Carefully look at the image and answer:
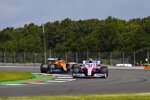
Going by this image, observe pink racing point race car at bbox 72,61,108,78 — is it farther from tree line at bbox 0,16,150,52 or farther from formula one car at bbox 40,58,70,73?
tree line at bbox 0,16,150,52

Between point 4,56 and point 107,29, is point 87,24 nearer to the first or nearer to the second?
point 107,29

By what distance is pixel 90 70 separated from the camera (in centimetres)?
3034

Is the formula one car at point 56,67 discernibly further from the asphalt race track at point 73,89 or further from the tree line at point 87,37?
the tree line at point 87,37

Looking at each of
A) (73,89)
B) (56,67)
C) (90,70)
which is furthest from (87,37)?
(73,89)

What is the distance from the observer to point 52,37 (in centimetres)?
11150

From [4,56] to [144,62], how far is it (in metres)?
23.4

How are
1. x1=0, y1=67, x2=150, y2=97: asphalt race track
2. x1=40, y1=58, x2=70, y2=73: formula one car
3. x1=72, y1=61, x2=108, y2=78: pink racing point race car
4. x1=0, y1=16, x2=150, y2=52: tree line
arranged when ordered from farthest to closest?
x1=0, y1=16, x2=150, y2=52: tree line, x1=40, y1=58, x2=70, y2=73: formula one car, x1=72, y1=61, x2=108, y2=78: pink racing point race car, x1=0, y1=67, x2=150, y2=97: asphalt race track

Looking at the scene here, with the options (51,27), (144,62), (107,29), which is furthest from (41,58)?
(51,27)

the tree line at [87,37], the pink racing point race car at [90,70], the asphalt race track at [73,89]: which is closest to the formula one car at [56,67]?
the pink racing point race car at [90,70]

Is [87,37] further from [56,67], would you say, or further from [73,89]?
[73,89]

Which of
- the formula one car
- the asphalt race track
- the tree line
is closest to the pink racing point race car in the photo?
the asphalt race track

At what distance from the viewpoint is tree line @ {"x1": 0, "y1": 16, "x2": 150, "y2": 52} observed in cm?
8494

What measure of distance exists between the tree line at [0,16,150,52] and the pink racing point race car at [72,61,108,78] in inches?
1771

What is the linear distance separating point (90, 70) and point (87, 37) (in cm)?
6347
